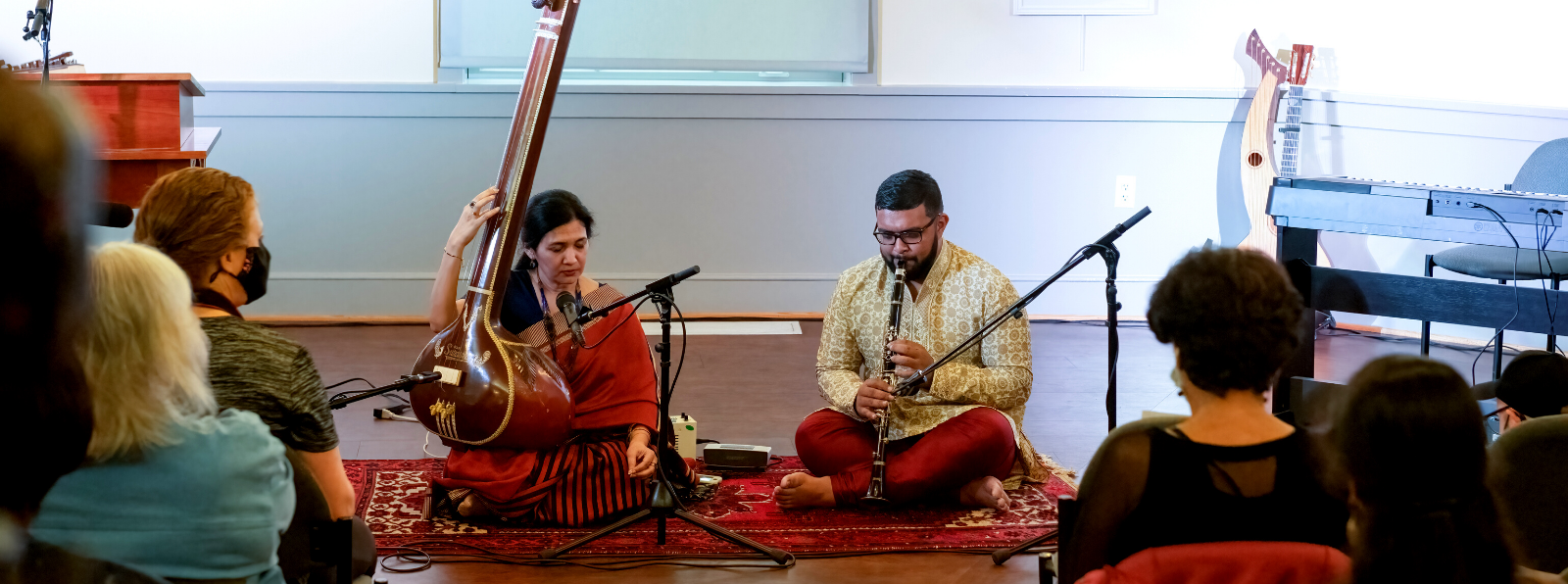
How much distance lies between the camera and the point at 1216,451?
1.40 m

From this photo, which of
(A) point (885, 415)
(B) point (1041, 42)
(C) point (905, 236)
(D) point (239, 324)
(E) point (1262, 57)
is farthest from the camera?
(B) point (1041, 42)

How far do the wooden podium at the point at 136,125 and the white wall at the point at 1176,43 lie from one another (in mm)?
3538

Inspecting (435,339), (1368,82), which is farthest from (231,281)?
(1368,82)

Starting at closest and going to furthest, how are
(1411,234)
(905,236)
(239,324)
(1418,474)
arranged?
(1418,474) → (239,324) → (905,236) → (1411,234)

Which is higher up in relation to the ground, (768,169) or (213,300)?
(768,169)

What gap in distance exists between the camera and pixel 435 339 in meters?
2.89

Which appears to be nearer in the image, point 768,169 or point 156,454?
point 156,454

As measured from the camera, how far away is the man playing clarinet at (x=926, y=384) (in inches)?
120

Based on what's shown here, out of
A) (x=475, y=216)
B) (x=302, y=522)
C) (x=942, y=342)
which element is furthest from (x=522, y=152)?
(x=302, y=522)

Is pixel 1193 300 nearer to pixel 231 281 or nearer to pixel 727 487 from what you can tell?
pixel 231 281

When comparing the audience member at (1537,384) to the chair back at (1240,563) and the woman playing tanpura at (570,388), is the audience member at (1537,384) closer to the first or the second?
the chair back at (1240,563)

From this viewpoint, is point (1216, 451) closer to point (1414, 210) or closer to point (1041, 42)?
point (1414, 210)

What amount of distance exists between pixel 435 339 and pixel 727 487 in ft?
2.95

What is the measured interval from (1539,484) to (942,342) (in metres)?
1.66
